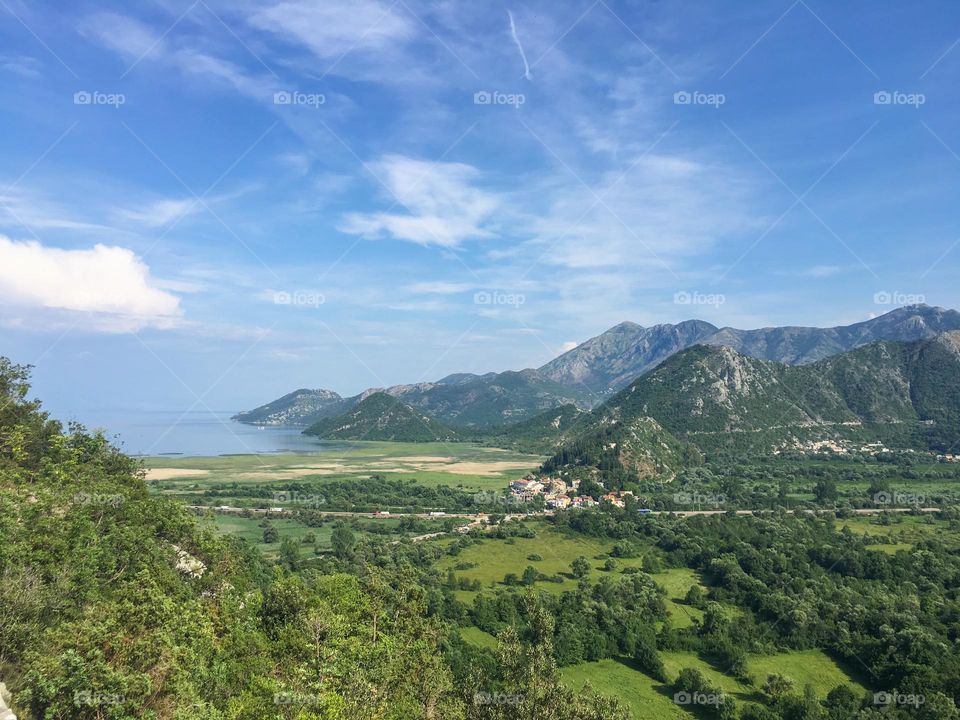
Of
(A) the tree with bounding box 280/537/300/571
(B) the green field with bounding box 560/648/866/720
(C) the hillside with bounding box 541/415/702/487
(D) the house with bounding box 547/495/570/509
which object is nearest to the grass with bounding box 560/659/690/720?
(B) the green field with bounding box 560/648/866/720

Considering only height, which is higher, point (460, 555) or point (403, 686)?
A: point (403, 686)

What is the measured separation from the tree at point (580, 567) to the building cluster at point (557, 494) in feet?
120

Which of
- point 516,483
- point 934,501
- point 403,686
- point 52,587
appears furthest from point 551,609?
point 934,501

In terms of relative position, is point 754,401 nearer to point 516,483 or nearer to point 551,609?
point 516,483

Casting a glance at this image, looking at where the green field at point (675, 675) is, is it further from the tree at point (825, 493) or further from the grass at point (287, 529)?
the tree at point (825, 493)

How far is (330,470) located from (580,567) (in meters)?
109

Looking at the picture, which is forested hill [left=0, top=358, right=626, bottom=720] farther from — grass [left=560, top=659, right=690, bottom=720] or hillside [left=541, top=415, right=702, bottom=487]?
hillside [left=541, top=415, right=702, bottom=487]

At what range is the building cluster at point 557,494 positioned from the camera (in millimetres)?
106812

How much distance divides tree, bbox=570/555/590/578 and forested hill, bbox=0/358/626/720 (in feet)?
99.6

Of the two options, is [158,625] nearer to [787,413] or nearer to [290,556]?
[290,556]

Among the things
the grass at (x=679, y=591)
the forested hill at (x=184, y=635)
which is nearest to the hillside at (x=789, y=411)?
the grass at (x=679, y=591)

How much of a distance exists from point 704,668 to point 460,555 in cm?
3691

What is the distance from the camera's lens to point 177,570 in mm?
30984

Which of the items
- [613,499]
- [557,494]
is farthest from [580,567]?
[557,494]
